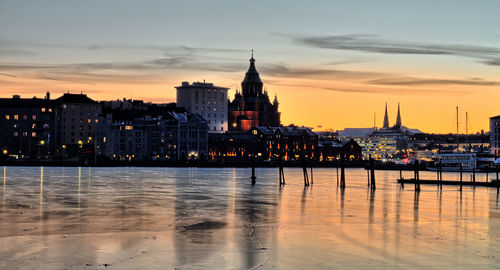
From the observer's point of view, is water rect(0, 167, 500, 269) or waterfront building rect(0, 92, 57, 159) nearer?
water rect(0, 167, 500, 269)

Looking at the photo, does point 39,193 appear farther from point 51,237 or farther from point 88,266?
point 88,266

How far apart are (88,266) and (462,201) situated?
37522mm

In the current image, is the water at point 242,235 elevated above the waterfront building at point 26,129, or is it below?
below

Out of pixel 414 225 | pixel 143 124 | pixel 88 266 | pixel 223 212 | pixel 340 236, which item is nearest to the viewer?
pixel 88 266

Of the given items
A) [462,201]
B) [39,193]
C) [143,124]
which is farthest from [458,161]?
[39,193]

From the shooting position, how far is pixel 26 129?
632 feet

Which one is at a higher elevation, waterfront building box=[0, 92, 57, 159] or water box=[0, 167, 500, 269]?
waterfront building box=[0, 92, 57, 159]

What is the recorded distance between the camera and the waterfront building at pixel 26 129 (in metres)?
192

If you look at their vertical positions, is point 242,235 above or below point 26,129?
below

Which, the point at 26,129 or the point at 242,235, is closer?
the point at 242,235

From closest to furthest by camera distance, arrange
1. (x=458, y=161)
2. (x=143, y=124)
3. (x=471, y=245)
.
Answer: (x=471, y=245), (x=458, y=161), (x=143, y=124)

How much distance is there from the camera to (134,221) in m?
34.0

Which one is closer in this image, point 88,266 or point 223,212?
point 88,266

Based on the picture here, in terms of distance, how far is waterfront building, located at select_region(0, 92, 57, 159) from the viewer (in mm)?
191500
